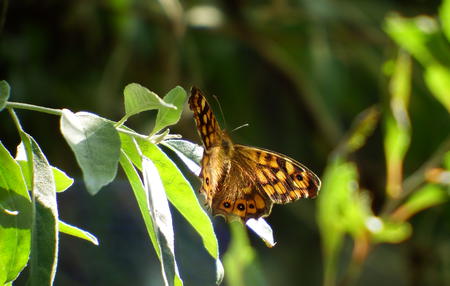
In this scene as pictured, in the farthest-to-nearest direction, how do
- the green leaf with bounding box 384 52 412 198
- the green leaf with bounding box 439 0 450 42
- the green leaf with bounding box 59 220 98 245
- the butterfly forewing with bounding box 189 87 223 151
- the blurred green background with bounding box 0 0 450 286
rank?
the blurred green background with bounding box 0 0 450 286, the green leaf with bounding box 384 52 412 198, the green leaf with bounding box 439 0 450 42, the butterfly forewing with bounding box 189 87 223 151, the green leaf with bounding box 59 220 98 245

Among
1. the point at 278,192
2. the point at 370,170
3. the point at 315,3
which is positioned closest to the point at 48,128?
the point at 315,3

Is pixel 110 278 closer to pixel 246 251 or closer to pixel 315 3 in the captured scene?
pixel 246 251

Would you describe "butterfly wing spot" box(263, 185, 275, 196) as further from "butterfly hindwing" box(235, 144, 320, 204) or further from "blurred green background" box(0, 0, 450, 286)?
"blurred green background" box(0, 0, 450, 286)

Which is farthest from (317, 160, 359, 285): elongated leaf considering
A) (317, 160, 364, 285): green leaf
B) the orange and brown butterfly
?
the orange and brown butterfly

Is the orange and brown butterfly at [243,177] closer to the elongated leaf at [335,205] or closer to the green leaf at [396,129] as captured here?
the elongated leaf at [335,205]

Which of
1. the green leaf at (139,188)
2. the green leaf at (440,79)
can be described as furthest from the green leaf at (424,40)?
the green leaf at (139,188)

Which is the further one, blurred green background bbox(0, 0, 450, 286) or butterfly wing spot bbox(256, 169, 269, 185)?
blurred green background bbox(0, 0, 450, 286)

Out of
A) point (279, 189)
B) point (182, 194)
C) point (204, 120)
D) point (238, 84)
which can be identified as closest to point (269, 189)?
point (279, 189)
